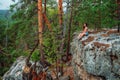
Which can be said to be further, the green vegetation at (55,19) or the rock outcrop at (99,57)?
the green vegetation at (55,19)

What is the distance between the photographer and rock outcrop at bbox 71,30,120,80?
11703 mm

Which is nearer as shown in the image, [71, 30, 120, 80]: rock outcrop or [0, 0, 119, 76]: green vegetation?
[71, 30, 120, 80]: rock outcrop

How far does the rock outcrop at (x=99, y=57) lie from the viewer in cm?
1170

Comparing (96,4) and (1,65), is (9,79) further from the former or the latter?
(1,65)

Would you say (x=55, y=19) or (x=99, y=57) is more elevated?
(x=55, y=19)

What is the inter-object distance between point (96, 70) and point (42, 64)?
184 inches

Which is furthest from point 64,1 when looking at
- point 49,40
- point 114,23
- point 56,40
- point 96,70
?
point 96,70

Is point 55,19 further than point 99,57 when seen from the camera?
Yes

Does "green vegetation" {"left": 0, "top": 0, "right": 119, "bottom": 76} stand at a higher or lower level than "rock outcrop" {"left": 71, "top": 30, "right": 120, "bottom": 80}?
higher

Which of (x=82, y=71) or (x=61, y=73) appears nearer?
(x=82, y=71)

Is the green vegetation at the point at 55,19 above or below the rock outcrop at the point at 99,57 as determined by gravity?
above

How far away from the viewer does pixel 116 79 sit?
38.3 feet

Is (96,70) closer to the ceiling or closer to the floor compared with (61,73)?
closer to the ceiling

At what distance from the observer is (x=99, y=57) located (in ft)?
40.3
